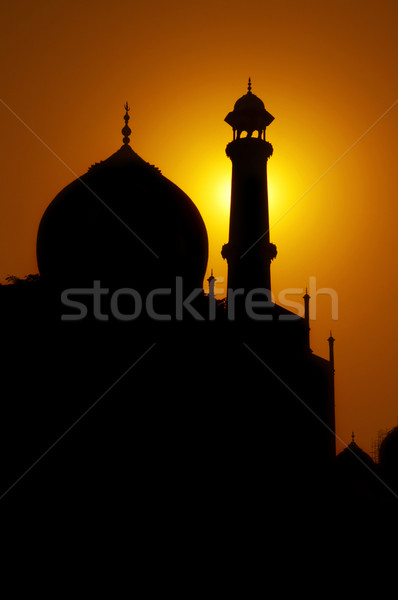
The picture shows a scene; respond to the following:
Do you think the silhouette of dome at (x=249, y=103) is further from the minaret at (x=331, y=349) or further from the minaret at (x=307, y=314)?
the minaret at (x=331, y=349)

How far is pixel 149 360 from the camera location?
13.6 metres

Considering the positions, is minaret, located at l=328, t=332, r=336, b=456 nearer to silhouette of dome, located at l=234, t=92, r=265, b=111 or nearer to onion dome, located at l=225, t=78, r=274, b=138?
onion dome, located at l=225, t=78, r=274, b=138

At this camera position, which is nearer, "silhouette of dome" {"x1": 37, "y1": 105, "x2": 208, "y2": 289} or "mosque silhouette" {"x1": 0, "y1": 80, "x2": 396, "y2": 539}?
"mosque silhouette" {"x1": 0, "y1": 80, "x2": 396, "y2": 539}

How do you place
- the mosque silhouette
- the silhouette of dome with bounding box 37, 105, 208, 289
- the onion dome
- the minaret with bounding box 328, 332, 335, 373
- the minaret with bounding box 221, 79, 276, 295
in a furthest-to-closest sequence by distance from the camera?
the minaret with bounding box 328, 332, 335, 373
the onion dome
the minaret with bounding box 221, 79, 276, 295
the silhouette of dome with bounding box 37, 105, 208, 289
the mosque silhouette

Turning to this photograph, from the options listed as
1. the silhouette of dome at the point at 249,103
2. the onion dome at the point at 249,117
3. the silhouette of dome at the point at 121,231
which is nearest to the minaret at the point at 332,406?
the silhouette of dome at the point at 121,231

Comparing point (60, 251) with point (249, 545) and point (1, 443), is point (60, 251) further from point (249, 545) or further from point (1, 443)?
point (249, 545)

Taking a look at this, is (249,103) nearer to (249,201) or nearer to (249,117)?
(249,117)

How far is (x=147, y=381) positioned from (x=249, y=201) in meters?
6.62

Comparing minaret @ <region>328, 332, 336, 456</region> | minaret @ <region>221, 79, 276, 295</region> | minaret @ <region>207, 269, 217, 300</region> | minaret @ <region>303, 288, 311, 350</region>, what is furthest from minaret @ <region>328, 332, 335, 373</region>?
minaret @ <region>207, 269, 217, 300</region>

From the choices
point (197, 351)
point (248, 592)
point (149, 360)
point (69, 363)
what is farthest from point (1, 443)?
point (248, 592)

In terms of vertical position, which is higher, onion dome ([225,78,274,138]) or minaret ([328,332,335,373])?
onion dome ([225,78,274,138])

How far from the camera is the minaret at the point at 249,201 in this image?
17391mm

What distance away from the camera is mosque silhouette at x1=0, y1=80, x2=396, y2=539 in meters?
12.1

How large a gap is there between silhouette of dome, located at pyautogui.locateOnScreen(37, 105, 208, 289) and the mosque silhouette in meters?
0.03
